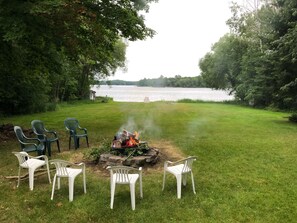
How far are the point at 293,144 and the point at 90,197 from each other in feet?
24.7

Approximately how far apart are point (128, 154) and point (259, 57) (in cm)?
1732

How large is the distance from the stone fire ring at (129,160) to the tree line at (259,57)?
380 inches

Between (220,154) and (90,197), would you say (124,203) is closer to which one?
(90,197)

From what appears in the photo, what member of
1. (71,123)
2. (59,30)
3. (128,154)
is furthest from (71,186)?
(59,30)

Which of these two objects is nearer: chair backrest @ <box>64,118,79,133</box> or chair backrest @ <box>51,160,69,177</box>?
chair backrest @ <box>51,160,69,177</box>

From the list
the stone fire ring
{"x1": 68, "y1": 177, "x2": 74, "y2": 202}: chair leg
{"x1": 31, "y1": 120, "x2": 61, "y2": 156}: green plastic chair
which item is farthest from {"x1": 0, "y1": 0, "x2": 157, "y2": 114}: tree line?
{"x1": 68, "y1": 177, "x2": 74, "y2": 202}: chair leg

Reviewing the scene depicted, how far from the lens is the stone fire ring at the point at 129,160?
659 centimetres

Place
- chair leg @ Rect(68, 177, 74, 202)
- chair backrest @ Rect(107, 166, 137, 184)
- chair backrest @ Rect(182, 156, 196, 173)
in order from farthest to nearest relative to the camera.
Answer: chair backrest @ Rect(182, 156, 196, 173) < chair leg @ Rect(68, 177, 74, 202) < chair backrest @ Rect(107, 166, 137, 184)

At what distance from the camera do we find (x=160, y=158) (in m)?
7.51

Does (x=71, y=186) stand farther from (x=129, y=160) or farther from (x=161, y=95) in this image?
(x=161, y=95)

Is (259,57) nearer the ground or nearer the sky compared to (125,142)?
nearer the sky

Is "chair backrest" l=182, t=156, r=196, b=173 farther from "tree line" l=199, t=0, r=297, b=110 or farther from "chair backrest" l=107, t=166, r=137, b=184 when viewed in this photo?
"tree line" l=199, t=0, r=297, b=110

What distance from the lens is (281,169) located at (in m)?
6.89

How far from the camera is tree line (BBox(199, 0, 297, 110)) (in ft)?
46.4
